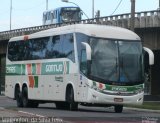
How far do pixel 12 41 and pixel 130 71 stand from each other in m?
11.2

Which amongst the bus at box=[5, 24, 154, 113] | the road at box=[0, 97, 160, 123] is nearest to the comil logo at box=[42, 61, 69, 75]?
the bus at box=[5, 24, 154, 113]

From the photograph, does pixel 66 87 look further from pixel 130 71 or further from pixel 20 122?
pixel 20 122

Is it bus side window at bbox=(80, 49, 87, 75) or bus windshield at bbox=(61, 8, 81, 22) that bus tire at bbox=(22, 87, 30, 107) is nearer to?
bus side window at bbox=(80, 49, 87, 75)

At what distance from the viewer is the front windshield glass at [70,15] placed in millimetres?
77125

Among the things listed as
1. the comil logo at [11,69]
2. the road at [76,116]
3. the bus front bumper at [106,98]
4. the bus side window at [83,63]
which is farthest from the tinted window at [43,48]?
the road at [76,116]

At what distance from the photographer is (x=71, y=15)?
78.3m

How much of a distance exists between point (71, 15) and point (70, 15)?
0.14m

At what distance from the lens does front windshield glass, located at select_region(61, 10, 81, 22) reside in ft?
253

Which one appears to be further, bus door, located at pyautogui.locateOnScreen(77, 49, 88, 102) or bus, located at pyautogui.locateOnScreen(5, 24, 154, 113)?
bus door, located at pyautogui.locateOnScreen(77, 49, 88, 102)

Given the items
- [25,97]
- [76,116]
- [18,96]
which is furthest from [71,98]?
[18,96]

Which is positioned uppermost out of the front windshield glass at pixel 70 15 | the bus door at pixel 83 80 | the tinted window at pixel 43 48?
the front windshield glass at pixel 70 15

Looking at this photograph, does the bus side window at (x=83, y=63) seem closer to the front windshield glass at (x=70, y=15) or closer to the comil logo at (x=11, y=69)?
the comil logo at (x=11, y=69)

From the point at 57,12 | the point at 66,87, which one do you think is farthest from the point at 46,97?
the point at 57,12

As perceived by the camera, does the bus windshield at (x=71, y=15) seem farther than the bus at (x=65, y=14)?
Yes
